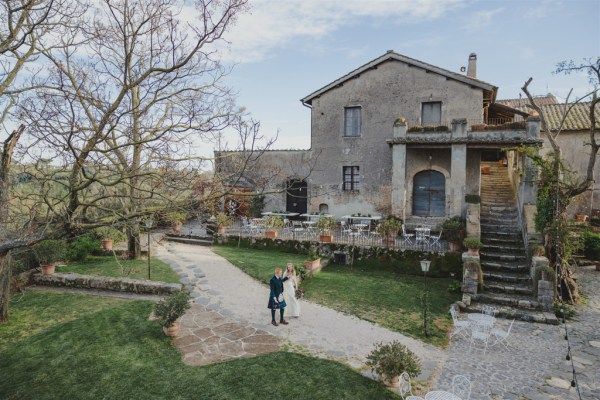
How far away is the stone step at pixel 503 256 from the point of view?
13.8 m

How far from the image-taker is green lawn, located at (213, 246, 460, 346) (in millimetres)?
10258

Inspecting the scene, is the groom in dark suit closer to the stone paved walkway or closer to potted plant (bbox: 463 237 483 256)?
the stone paved walkway

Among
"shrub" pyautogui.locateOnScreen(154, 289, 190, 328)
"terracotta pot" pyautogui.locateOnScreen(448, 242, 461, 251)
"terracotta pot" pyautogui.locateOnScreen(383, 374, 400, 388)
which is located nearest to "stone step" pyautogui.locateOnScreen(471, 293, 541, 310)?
"terracotta pot" pyautogui.locateOnScreen(448, 242, 461, 251)

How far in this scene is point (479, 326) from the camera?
971 cm

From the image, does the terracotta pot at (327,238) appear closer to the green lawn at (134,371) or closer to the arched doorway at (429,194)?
the arched doorway at (429,194)

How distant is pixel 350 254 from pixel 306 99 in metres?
10.4

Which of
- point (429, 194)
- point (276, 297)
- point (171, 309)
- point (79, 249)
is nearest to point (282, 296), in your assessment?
point (276, 297)

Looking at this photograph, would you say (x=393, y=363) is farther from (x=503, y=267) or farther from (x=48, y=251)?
(x=48, y=251)

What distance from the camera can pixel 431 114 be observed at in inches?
785

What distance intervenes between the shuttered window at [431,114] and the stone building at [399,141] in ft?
0.16

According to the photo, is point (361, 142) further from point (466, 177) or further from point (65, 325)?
point (65, 325)

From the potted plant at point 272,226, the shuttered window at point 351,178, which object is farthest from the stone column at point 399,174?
the potted plant at point 272,226

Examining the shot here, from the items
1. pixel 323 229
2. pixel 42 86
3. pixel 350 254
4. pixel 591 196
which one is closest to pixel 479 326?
pixel 350 254

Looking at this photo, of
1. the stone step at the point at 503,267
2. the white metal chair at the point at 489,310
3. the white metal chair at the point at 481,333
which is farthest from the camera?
the stone step at the point at 503,267
